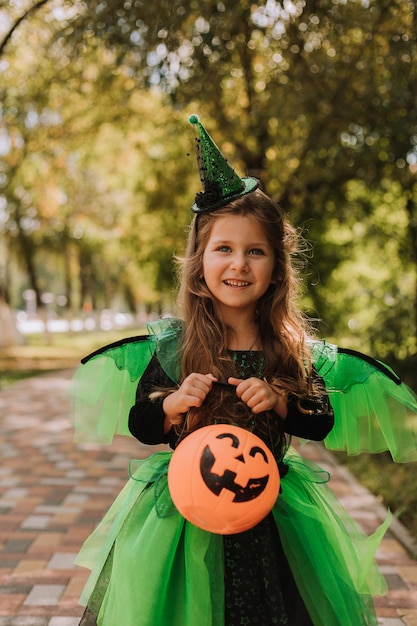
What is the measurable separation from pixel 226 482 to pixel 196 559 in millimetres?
345

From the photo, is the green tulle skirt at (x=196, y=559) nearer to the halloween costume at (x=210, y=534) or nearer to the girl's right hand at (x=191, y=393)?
the halloween costume at (x=210, y=534)

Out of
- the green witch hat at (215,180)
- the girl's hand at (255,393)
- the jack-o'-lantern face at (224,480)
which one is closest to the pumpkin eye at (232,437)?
the jack-o'-lantern face at (224,480)

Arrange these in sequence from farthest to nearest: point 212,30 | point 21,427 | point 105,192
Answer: point 105,192 < point 21,427 < point 212,30

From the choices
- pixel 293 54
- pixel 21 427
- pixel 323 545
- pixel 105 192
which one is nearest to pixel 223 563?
pixel 323 545

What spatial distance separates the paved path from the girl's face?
136 centimetres

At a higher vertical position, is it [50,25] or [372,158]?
[50,25]

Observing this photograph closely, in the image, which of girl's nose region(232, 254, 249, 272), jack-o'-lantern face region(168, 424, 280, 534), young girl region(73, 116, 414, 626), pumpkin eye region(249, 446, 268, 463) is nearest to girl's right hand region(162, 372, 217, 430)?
young girl region(73, 116, 414, 626)

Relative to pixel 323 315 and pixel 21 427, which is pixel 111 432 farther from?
pixel 323 315

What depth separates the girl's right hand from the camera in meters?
1.99

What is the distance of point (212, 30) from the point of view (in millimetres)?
4934

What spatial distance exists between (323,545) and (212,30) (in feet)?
13.0

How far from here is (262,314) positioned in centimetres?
234

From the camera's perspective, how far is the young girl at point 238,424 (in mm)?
2021

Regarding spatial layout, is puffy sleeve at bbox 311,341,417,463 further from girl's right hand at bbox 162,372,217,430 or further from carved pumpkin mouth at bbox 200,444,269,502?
carved pumpkin mouth at bbox 200,444,269,502
